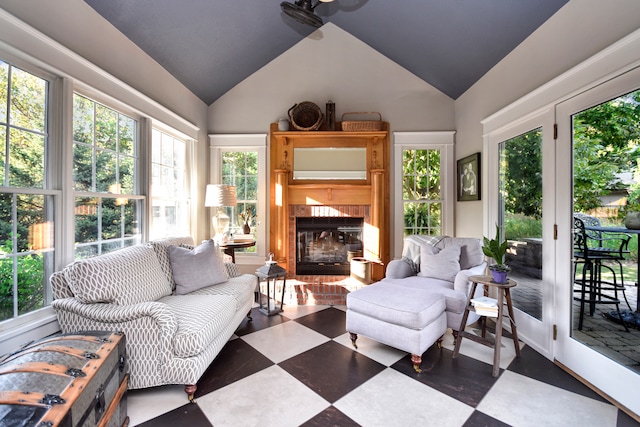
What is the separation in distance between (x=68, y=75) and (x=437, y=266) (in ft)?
11.1

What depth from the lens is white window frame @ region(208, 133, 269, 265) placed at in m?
4.35

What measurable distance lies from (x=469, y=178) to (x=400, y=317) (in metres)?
2.34

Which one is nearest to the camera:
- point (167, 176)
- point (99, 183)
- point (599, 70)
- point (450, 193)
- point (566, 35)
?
point (599, 70)

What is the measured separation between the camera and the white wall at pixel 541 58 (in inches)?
73.2

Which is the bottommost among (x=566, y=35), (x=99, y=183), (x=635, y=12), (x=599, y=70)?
(x=99, y=183)

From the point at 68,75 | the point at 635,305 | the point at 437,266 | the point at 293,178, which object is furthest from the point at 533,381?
the point at 68,75

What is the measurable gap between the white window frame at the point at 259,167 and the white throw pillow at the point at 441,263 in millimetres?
2316

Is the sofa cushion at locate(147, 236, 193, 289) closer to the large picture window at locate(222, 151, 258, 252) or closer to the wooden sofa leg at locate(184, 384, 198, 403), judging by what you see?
the wooden sofa leg at locate(184, 384, 198, 403)

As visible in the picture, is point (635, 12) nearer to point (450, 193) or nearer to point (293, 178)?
point (450, 193)

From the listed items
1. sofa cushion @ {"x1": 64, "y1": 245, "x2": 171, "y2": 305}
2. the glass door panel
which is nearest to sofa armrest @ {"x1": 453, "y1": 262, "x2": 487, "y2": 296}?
the glass door panel

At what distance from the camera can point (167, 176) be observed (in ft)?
11.6

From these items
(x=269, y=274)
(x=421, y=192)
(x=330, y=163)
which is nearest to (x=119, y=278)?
(x=269, y=274)

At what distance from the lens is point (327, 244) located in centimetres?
432

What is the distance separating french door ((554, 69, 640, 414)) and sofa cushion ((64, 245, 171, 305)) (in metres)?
3.09
